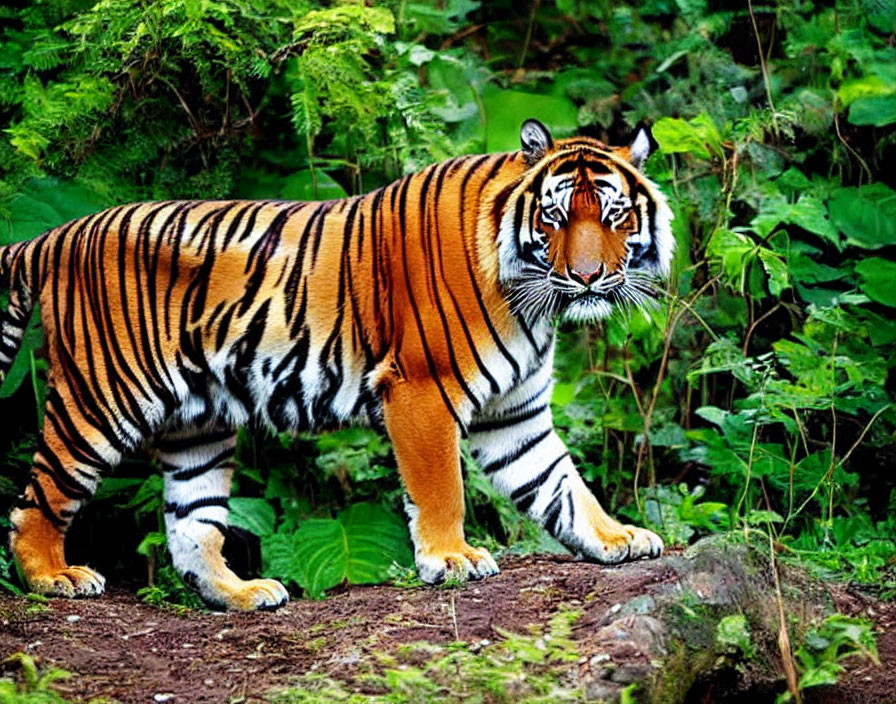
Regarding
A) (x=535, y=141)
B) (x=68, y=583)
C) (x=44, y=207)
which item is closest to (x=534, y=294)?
(x=535, y=141)

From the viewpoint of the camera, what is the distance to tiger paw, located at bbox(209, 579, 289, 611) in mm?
5180

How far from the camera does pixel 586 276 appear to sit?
4.75 m

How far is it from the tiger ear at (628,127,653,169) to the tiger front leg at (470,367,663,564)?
2.92 ft

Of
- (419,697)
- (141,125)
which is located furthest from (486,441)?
(141,125)

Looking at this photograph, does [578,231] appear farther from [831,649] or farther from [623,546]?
[831,649]

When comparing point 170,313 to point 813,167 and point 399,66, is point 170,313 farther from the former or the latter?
point 813,167

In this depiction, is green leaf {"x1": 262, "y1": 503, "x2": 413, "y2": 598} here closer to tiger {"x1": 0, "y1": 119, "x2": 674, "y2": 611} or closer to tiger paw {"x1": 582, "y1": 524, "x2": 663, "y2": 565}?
tiger {"x1": 0, "y1": 119, "x2": 674, "y2": 611}

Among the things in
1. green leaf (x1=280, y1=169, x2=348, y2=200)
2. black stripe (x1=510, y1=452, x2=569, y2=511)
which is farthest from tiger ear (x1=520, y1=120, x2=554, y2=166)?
green leaf (x1=280, y1=169, x2=348, y2=200)

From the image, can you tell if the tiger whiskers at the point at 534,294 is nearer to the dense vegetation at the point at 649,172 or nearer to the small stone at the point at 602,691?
the dense vegetation at the point at 649,172

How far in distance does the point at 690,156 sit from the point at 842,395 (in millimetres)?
1715

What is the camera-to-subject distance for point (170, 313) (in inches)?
212

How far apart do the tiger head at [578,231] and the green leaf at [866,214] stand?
2.03m

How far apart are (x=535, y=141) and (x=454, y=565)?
1.61 m

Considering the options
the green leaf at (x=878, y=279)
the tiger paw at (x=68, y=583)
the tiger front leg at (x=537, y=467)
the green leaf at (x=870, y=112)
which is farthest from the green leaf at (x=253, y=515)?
the green leaf at (x=870, y=112)
